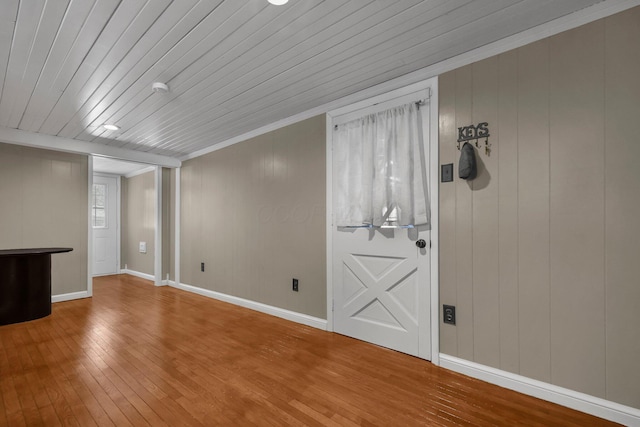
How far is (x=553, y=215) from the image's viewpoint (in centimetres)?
192

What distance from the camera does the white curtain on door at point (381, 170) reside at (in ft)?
8.32

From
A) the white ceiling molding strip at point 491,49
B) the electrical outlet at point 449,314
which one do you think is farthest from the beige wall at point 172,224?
the electrical outlet at point 449,314

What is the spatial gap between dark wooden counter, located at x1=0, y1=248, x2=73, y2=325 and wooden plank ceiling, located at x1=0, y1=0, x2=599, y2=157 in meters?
1.59

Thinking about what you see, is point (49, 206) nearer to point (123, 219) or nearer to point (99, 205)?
point (99, 205)

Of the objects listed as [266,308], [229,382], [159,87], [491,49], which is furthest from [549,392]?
[159,87]

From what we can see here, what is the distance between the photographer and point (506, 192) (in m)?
2.10

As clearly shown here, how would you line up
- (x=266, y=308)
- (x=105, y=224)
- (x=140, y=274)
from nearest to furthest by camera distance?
(x=266, y=308) → (x=140, y=274) → (x=105, y=224)

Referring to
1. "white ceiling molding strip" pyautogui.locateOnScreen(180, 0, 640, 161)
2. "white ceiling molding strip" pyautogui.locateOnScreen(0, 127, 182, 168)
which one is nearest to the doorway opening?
"white ceiling molding strip" pyautogui.locateOnScreen(0, 127, 182, 168)

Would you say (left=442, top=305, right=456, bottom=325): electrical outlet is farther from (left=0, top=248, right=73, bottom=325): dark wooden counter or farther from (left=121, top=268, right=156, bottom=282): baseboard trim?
(left=121, top=268, right=156, bottom=282): baseboard trim

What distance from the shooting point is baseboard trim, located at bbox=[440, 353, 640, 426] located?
168 centimetres

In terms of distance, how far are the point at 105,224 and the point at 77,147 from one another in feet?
9.58

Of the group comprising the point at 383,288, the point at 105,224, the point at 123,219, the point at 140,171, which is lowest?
the point at 383,288

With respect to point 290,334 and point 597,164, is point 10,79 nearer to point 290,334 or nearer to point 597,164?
point 290,334

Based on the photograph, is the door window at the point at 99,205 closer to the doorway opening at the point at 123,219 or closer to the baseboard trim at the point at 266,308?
the doorway opening at the point at 123,219
